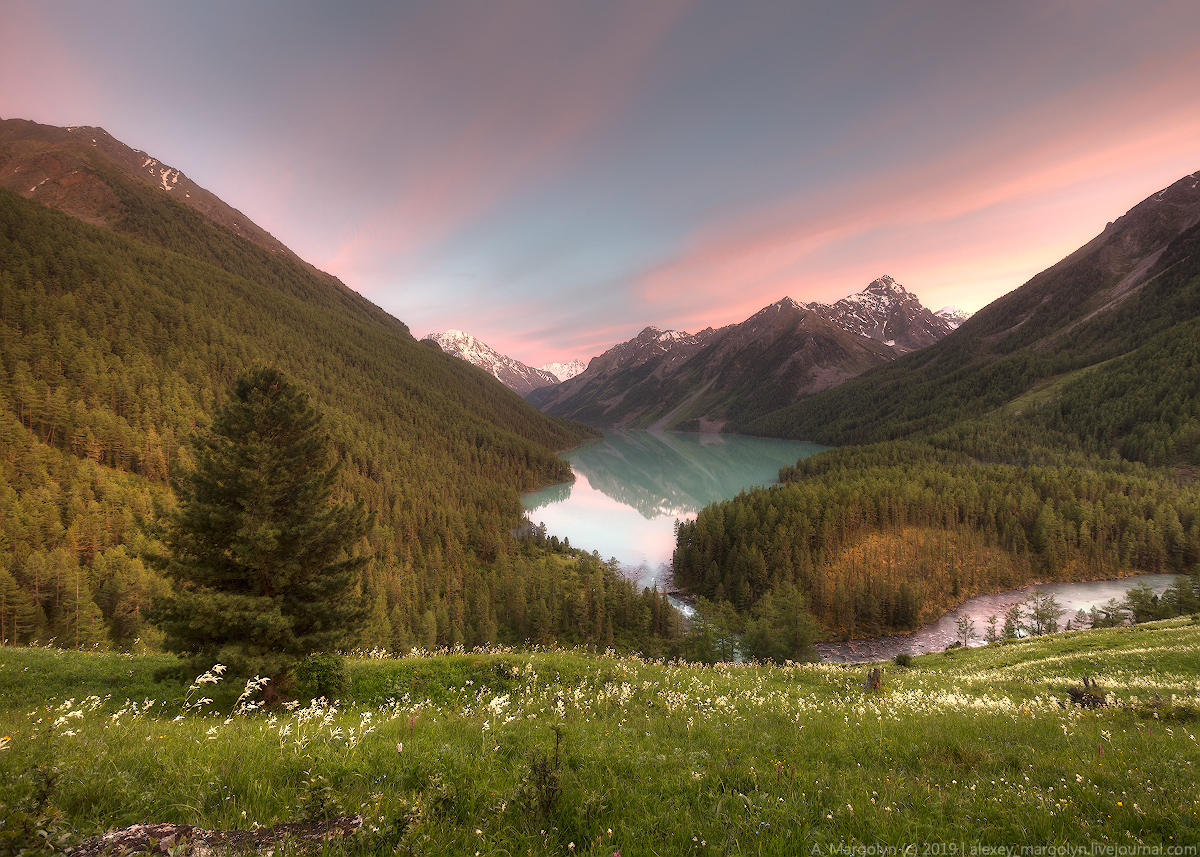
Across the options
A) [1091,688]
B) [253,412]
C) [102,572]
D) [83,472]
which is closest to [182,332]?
[83,472]

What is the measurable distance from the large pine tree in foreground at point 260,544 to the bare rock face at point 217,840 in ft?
43.7

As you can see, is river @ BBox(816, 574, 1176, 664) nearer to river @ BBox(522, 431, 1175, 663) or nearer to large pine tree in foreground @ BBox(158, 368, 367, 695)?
river @ BBox(522, 431, 1175, 663)

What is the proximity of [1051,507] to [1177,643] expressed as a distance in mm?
84282

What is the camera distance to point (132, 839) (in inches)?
136

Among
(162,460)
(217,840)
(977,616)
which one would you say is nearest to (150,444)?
(162,460)

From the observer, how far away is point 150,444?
8275 cm

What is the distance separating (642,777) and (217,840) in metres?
4.87

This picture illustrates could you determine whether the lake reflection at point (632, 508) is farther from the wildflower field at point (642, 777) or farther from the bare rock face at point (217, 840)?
the bare rock face at point (217, 840)

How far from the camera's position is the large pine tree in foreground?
48.8 feet

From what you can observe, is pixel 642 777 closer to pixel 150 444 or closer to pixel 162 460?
pixel 162 460

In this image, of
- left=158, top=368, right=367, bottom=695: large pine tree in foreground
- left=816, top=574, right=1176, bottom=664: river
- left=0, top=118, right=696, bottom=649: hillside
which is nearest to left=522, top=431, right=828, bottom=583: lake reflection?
left=0, top=118, right=696, bottom=649: hillside

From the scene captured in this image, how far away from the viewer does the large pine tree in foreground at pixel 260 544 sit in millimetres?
14875

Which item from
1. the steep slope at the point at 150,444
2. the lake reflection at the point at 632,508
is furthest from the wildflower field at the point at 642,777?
the lake reflection at the point at 632,508

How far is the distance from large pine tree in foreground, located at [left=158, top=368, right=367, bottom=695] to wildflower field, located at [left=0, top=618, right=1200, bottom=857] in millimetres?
6968
